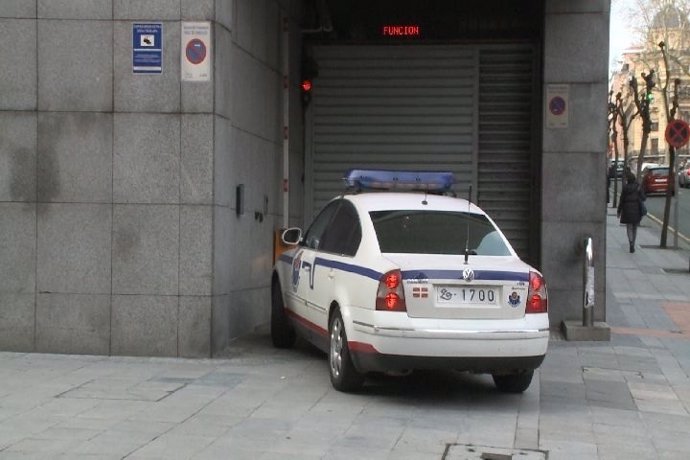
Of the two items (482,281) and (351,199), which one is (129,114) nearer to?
(351,199)

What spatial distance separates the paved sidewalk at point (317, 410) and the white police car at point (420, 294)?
1.37 feet

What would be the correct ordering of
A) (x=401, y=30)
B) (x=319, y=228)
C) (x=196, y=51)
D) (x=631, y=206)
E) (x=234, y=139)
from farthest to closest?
(x=631, y=206), (x=401, y=30), (x=234, y=139), (x=319, y=228), (x=196, y=51)

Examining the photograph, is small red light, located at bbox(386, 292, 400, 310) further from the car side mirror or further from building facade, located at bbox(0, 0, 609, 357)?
the car side mirror

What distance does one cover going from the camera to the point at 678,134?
73.9 feet

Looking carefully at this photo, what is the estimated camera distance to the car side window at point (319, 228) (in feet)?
31.9

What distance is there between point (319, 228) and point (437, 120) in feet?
16.8

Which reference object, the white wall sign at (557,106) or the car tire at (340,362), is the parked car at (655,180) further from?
the car tire at (340,362)

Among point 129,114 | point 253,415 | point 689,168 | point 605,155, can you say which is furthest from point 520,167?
point 689,168

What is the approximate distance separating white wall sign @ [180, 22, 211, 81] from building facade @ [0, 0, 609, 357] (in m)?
0.02

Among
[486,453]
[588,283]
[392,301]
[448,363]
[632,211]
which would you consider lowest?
[486,453]

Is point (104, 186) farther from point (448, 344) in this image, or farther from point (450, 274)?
point (448, 344)

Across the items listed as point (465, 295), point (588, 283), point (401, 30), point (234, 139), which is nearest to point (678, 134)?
point (401, 30)

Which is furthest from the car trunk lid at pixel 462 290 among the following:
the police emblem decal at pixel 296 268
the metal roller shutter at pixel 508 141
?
the metal roller shutter at pixel 508 141

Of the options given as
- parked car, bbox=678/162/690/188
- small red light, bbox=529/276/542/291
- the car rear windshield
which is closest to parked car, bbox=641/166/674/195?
parked car, bbox=678/162/690/188
